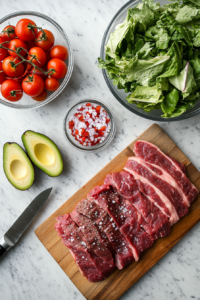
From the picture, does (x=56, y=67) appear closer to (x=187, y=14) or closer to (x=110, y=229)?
(x=187, y=14)

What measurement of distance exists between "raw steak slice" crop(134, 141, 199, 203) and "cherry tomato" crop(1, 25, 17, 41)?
4.29ft

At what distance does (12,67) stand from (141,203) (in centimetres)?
144

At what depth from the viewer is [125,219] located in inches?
77.7

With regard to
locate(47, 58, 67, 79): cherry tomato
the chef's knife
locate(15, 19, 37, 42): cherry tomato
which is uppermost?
locate(15, 19, 37, 42): cherry tomato

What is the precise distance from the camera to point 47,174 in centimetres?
209

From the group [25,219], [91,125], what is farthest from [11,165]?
[91,125]

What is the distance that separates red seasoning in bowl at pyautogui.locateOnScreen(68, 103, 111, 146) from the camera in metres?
2.11

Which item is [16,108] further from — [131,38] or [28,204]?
[131,38]

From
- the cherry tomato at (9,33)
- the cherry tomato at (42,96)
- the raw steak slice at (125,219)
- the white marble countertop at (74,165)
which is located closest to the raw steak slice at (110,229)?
the raw steak slice at (125,219)

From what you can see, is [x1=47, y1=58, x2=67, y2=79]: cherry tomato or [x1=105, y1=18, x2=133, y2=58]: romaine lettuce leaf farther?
[x1=47, y1=58, x2=67, y2=79]: cherry tomato

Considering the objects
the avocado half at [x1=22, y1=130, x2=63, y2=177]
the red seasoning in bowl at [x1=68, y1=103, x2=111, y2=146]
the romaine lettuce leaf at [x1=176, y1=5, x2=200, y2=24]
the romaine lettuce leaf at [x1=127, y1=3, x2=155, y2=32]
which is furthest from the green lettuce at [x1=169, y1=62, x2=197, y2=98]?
the avocado half at [x1=22, y1=130, x2=63, y2=177]

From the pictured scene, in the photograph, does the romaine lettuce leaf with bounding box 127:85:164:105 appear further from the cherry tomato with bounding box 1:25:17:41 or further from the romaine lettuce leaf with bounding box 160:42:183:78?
the cherry tomato with bounding box 1:25:17:41

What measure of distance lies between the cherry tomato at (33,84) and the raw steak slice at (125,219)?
36.3 inches

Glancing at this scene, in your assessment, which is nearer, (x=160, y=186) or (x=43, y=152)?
(x=160, y=186)
